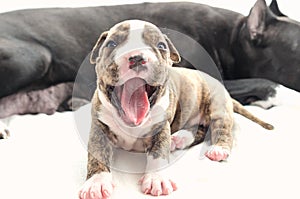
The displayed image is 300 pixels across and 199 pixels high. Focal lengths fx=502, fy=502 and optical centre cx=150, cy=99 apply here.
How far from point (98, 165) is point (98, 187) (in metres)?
0.09

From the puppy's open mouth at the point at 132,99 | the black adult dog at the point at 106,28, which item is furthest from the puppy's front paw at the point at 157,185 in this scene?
the black adult dog at the point at 106,28

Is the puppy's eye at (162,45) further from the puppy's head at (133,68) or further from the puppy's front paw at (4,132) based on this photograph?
the puppy's front paw at (4,132)

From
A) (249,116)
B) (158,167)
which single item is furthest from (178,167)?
(249,116)

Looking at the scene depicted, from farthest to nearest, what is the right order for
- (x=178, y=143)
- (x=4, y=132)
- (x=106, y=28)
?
1. (x=106, y=28)
2. (x=4, y=132)
3. (x=178, y=143)

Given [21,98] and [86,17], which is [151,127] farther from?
[86,17]

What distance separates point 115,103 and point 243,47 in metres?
1.35

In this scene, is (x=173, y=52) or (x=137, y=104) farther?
(x=173, y=52)

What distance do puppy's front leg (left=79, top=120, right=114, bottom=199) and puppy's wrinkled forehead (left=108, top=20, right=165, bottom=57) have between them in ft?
0.83

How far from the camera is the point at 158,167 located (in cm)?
134

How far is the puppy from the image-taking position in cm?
125

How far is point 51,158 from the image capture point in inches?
59.8

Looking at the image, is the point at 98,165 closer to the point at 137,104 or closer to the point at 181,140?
the point at 137,104

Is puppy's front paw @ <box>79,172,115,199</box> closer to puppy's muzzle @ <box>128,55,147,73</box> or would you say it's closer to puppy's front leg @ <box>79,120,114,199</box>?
puppy's front leg @ <box>79,120,114,199</box>

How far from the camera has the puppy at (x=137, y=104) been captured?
125cm
